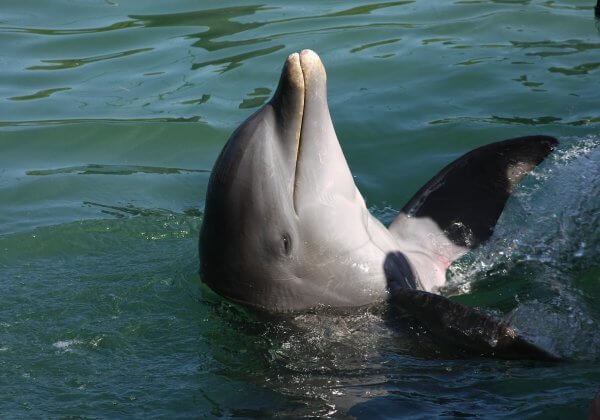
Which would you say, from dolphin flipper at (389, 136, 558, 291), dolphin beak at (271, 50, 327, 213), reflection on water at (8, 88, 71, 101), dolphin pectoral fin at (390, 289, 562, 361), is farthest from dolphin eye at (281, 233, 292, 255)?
reflection on water at (8, 88, 71, 101)

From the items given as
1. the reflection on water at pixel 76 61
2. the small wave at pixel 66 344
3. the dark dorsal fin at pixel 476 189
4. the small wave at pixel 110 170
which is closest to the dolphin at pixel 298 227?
the dark dorsal fin at pixel 476 189

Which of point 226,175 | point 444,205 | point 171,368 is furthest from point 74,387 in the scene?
point 444,205

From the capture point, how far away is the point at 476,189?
25.1 feet

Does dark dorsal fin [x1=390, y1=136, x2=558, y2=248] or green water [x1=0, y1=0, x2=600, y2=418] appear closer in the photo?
Result: green water [x1=0, y1=0, x2=600, y2=418]

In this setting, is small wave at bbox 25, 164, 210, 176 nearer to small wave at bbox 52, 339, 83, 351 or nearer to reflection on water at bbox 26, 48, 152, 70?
reflection on water at bbox 26, 48, 152, 70

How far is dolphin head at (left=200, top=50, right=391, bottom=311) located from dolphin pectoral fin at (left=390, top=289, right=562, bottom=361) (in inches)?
24.8

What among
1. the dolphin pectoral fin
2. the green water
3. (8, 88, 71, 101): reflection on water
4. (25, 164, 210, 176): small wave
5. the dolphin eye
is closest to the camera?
the dolphin pectoral fin

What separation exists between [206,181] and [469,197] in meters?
2.94

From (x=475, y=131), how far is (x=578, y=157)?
4.57 ft

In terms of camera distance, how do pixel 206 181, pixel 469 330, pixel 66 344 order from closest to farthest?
pixel 469 330 < pixel 66 344 < pixel 206 181

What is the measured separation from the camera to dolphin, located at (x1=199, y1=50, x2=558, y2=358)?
6152 millimetres

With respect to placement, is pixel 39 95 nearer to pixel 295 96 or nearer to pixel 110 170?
pixel 110 170

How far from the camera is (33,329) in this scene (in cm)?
666

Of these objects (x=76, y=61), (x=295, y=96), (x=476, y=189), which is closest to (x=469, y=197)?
(x=476, y=189)
